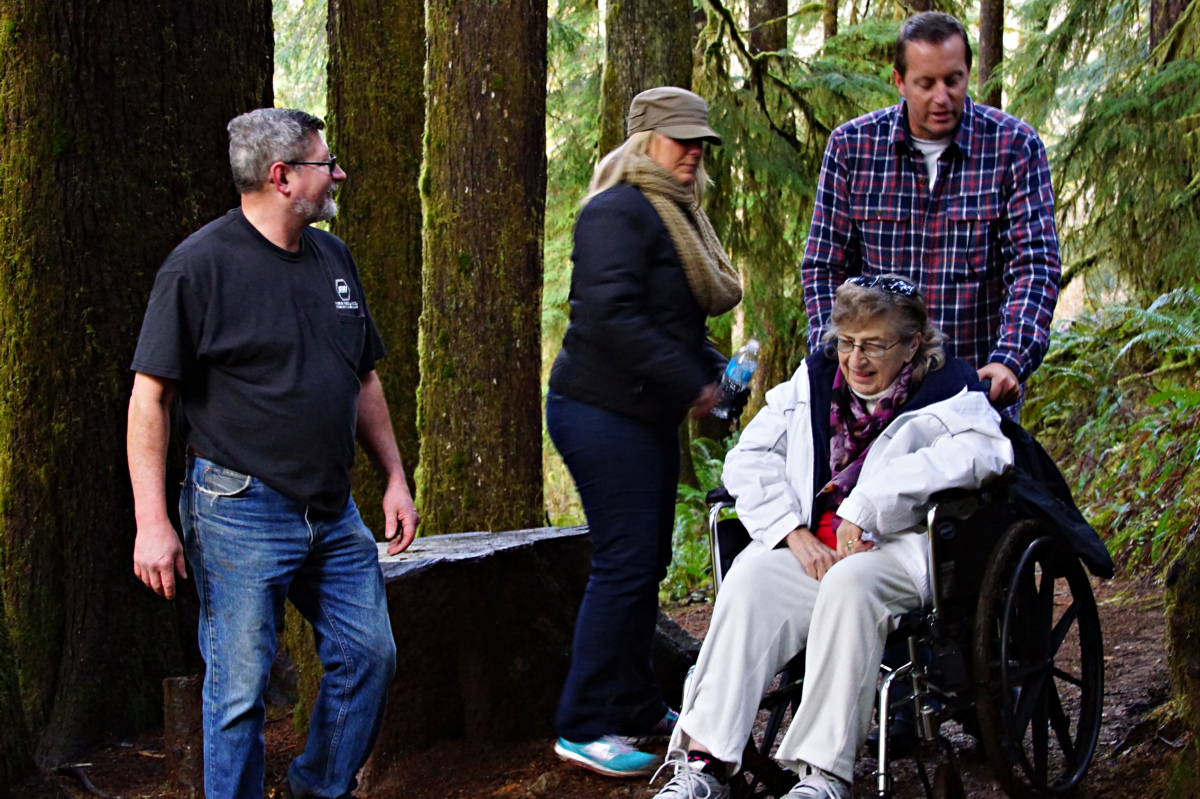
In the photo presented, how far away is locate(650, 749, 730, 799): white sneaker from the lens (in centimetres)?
292

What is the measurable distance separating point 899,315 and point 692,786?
4.63 feet

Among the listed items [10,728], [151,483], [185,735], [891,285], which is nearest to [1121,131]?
[891,285]

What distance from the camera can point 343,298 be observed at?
3.20 metres

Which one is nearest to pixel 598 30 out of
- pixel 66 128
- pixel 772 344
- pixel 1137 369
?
pixel 772 344

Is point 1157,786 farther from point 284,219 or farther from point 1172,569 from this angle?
point 284,219

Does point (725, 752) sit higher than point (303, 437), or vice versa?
point (303, 437)

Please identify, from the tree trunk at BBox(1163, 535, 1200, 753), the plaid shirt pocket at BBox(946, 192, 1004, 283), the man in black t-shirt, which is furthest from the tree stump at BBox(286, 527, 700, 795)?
the tree trunk at BBox(1163, 535, 1200, 753)

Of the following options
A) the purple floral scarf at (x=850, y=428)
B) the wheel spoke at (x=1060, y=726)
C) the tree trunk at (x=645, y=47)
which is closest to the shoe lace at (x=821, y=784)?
the purple floral scarf at (x=850, y=428)

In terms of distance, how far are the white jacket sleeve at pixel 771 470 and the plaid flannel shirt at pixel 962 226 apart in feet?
1.26

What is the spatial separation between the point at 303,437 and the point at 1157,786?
242 cm

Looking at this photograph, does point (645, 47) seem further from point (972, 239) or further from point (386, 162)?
point (972, 239)

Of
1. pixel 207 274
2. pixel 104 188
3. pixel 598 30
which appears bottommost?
pixel 207 274

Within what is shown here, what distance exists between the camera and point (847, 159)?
383cm

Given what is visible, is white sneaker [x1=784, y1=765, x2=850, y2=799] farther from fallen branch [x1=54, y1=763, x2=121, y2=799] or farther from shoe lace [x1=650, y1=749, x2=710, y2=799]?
fallen branch [x1=54, y1=763, x2=121, y2=799]
